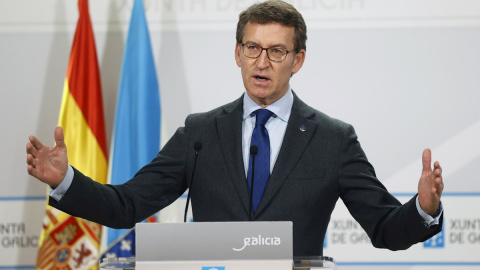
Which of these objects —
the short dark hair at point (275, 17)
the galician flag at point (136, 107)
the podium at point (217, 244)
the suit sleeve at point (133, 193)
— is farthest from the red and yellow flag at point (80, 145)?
the podium at point (217, 244)

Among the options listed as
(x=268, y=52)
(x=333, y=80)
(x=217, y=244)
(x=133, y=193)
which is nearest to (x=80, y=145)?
(x=333, y=80)

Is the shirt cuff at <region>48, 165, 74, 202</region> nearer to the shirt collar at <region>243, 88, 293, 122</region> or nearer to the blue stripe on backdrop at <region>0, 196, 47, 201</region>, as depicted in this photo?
the shirt collar at <region>243, 88, 293, 122</region>

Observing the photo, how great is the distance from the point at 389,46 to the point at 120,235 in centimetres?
206

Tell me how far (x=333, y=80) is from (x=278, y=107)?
69.5 inches

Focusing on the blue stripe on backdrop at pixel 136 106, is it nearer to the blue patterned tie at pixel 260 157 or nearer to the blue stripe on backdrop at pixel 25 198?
the blue stripe on backdrop at pixel 25 198

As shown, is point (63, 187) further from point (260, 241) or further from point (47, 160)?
point (260, 241)

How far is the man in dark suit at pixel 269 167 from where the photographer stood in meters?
2.56

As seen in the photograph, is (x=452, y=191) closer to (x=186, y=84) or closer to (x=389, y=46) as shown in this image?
(x=389, y=46)

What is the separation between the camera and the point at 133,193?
266 cm

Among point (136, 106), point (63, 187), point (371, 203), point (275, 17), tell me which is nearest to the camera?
point (63, 187)

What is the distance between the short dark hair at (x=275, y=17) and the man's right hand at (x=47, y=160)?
0.87m

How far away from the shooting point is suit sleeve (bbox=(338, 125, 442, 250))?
2355mm

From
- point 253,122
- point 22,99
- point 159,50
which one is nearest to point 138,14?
point 159,50

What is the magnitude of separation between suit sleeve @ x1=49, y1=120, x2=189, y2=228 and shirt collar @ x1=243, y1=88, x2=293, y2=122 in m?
0.26
